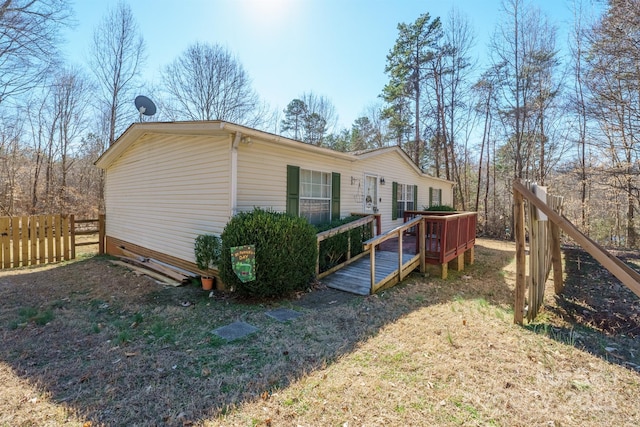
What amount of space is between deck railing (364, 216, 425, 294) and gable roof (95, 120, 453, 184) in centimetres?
247

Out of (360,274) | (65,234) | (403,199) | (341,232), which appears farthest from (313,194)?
(65,234)

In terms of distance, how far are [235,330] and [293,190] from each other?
11.3 feet

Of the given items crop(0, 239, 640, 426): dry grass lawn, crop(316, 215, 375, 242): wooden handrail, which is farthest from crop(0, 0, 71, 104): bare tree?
crop(316, 215, 375, 242): wooden handrail

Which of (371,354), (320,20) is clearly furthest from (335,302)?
(320,20)

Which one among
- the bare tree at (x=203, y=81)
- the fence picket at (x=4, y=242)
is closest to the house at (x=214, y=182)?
the fence picket at (x=4, y=242)

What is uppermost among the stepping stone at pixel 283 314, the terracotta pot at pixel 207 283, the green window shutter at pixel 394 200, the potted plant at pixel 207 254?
the green window shutter at pixel 394 200

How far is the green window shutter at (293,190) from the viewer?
6.39 metres

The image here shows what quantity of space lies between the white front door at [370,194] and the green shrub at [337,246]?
1.91 metres

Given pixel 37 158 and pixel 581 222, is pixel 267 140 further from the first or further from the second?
pixel 37 158

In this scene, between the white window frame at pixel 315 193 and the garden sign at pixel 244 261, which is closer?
the garden sign at pixel 244 261

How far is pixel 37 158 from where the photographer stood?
15.6m

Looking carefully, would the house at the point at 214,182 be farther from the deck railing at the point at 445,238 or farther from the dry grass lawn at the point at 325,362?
the deck railing at the point at 445,238

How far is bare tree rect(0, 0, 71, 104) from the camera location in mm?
7973

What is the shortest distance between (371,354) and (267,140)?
13.7 ft
